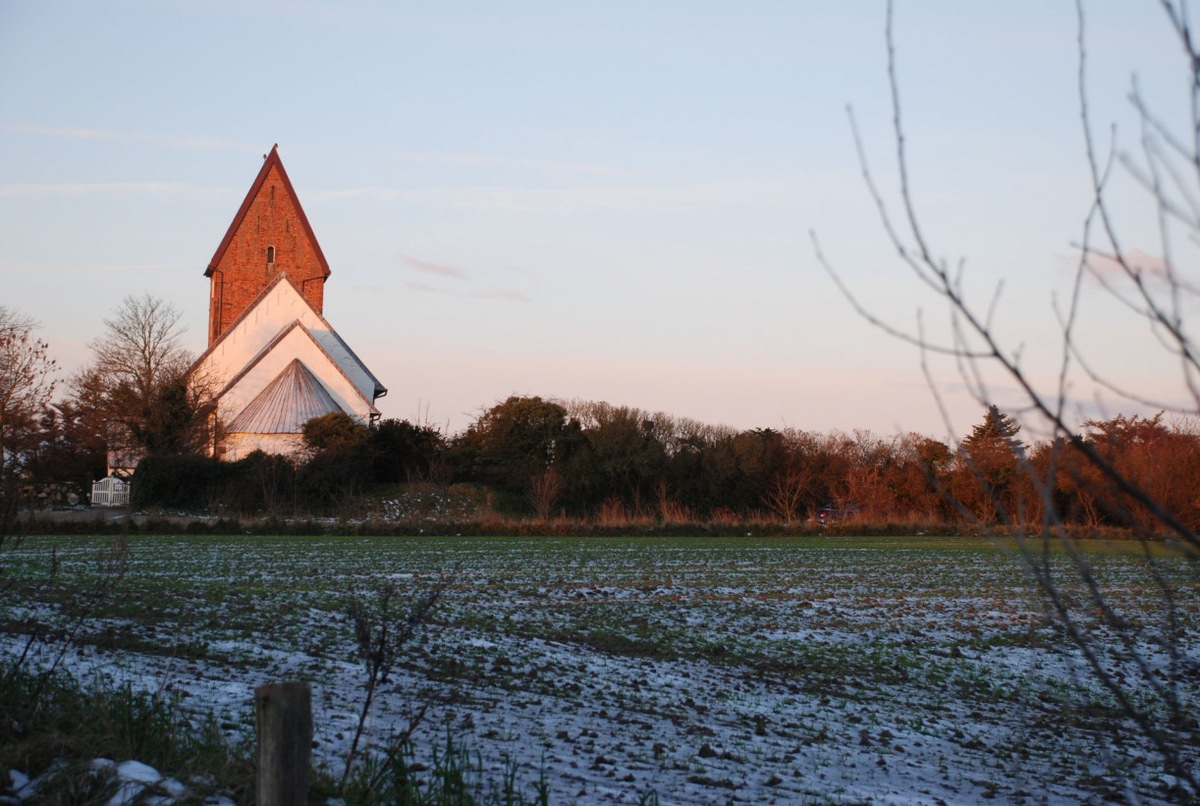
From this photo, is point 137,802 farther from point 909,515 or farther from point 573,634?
point 909,515

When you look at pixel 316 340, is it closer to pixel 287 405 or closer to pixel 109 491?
pixel 287 405

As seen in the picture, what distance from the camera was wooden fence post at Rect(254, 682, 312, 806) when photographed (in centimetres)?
354

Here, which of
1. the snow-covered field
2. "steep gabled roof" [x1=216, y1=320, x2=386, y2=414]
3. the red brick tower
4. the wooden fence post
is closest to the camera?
the wooden fence post

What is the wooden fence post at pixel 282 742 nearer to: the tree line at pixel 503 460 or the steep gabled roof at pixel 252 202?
the tree line at pixel 503 460

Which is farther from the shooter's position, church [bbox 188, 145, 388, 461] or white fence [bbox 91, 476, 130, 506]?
church [bbox 188, 145, 388, 461]

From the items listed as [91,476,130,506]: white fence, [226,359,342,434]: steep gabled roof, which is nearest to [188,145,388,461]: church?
[226,359,342,434]: steep gabled roof

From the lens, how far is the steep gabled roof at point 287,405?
166 feet

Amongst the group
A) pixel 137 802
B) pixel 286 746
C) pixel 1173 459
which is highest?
Result: pixel 1173 459

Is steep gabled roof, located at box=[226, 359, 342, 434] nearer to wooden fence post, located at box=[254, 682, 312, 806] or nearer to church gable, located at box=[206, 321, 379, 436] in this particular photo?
church gable, located at box=[206, 321, 379, 436]

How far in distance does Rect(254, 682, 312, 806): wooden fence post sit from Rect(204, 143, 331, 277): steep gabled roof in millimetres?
63630

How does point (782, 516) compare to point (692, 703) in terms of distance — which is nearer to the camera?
point (692, 703)

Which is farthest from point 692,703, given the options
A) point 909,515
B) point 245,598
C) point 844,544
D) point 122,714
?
point 909,515

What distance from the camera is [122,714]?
545cm

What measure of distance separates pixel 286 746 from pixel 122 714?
234cm
